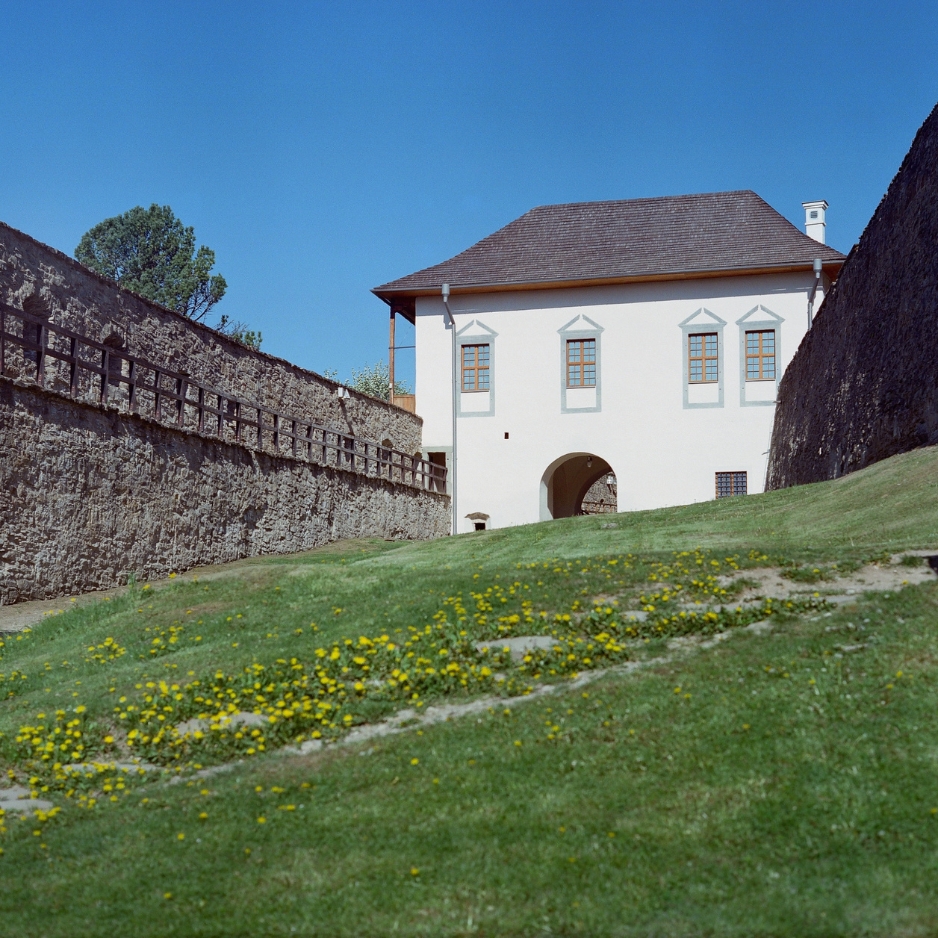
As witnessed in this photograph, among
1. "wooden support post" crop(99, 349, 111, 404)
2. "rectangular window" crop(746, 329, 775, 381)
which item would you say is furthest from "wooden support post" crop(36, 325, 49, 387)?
"rectangular window" crop(746, 329, 775, 381)

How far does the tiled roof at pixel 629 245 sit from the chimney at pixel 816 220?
2.29 meters

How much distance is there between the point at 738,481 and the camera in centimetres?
3334

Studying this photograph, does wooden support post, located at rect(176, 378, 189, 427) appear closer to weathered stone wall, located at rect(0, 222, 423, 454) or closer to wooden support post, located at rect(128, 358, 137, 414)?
wooden support post, located at rect(128, 358, 137, 414)

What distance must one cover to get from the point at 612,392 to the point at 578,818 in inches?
1142

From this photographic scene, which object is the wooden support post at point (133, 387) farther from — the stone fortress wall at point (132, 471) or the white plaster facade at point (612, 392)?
the white plaster facade at point (612, 392)

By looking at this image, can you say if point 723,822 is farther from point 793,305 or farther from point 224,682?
point 793,305

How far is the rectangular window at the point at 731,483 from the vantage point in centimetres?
3328

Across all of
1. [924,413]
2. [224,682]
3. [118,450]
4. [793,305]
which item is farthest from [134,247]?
[224,682]

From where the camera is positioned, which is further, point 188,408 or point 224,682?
point 188,408

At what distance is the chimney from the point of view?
37.8m

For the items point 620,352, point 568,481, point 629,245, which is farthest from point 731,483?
point 629,245

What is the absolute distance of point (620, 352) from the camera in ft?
113

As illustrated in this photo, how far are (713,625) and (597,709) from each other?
Answer: 6.88ft

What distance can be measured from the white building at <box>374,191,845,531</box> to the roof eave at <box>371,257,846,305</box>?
6 cm
